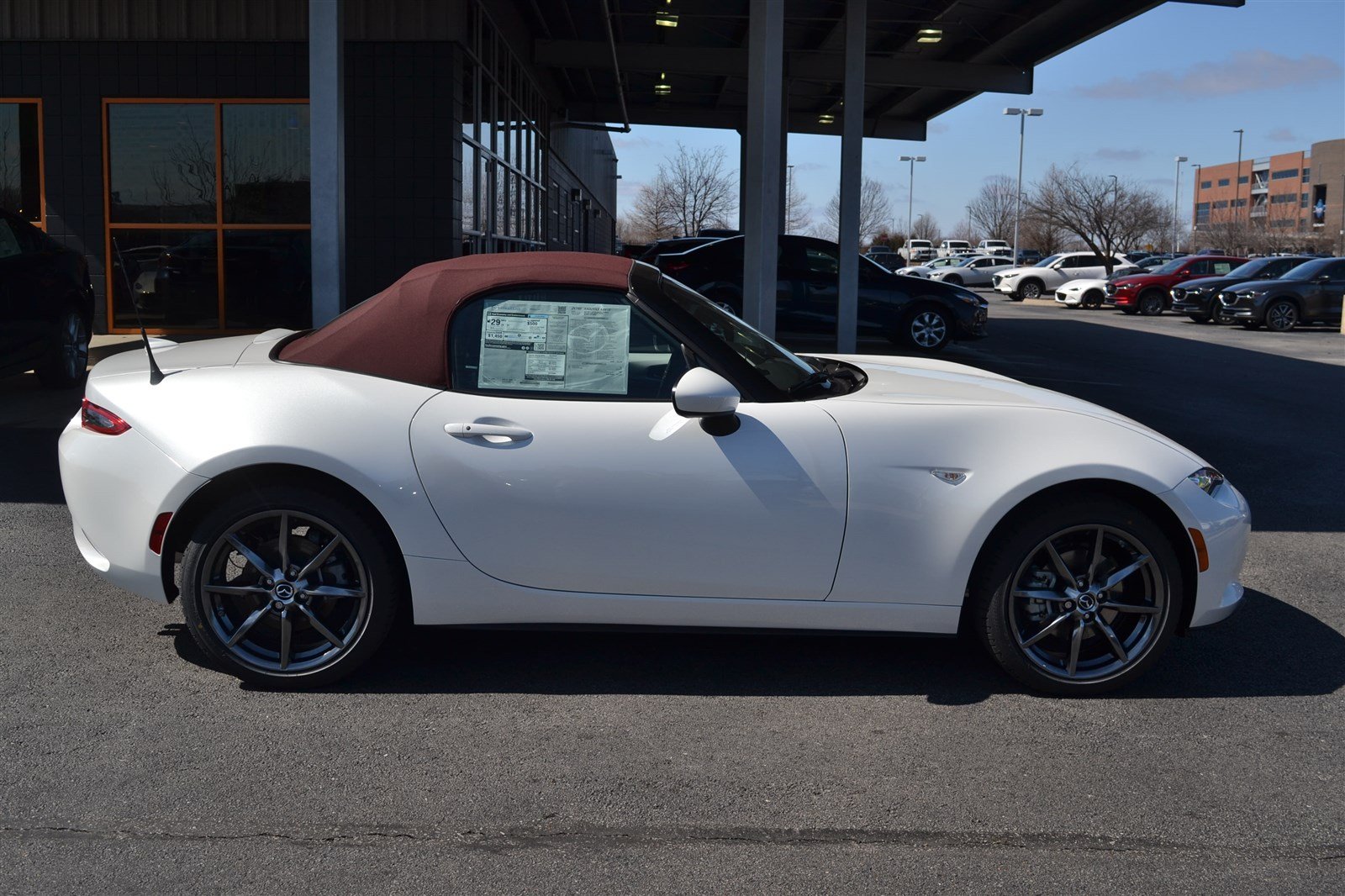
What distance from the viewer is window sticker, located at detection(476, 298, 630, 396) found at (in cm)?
428

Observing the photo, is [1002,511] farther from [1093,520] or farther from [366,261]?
[366,261]

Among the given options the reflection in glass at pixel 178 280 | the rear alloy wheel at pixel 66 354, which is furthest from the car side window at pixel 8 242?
the reflection in glass at pixel 178 280

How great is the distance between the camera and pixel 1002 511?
4191 millimetres

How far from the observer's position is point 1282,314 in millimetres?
26250

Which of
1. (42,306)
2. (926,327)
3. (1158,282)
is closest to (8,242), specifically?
(42,306)

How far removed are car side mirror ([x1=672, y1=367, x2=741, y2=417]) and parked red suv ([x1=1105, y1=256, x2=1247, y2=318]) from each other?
3097 centimetres

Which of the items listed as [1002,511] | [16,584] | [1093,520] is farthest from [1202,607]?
[16,584]

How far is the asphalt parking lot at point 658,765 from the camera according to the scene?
3092mm

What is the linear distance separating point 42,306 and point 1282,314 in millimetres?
24007

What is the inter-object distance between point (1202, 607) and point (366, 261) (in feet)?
38.4

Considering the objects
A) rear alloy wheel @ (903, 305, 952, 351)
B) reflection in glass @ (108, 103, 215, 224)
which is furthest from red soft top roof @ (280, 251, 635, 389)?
rear alloy wheel @ (903, 305, 952, 351)

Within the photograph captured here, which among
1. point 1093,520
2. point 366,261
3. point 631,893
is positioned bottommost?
point 631,893

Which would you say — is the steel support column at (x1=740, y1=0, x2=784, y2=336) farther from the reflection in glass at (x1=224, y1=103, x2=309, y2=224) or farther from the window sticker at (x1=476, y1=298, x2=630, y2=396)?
the window sticker at (x1=476, y1=298, x2=630, y2=396)

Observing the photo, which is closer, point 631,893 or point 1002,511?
point 631,893
